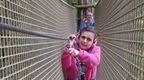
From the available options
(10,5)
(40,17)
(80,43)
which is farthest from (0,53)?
(40,17)

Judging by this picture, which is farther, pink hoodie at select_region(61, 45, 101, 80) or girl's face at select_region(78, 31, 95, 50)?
girl's face at select_region(78, 31, 95, 50)

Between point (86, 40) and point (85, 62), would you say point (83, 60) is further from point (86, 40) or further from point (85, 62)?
point (86, 40)

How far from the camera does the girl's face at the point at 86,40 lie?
122 inches

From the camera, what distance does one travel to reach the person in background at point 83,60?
2.99 meters

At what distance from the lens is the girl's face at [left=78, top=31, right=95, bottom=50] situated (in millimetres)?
3096

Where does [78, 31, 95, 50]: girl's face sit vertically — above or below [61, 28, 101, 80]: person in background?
above

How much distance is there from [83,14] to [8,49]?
29.6ft

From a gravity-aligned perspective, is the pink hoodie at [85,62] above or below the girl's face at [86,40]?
below

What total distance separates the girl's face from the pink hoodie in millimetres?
51

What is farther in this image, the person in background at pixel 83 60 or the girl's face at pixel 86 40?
the girl's face at pixel 86 40

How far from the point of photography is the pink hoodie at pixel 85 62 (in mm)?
2938

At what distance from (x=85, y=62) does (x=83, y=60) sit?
6 cm

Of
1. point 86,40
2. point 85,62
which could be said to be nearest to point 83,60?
point 85,62

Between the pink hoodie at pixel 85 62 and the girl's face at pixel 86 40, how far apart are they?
51mm
